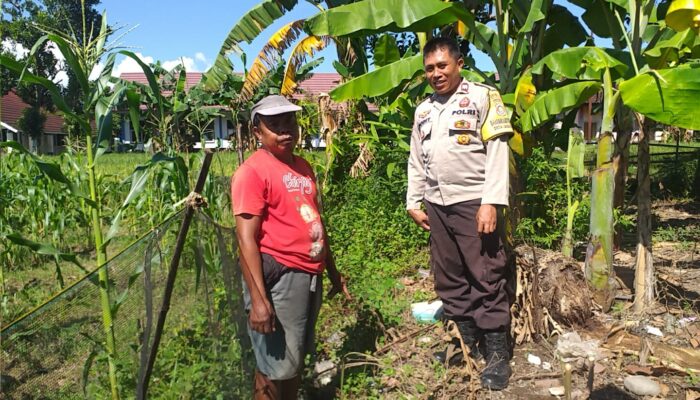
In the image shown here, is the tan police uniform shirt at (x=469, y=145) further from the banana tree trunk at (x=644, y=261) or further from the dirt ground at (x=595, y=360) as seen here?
the banana tree trunk at (x=644, y=261)

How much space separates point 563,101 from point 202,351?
333cm

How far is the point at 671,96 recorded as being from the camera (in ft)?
12.0

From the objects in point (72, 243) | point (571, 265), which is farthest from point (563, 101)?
point (72, 243)

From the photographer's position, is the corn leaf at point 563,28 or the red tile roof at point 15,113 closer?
the corn leaf at point 563,28

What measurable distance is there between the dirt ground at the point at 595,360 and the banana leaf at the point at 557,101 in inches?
62.6

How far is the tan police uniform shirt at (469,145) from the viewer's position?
311 cm

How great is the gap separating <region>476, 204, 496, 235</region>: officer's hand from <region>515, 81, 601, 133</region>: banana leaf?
1747mm

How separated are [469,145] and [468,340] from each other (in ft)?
4.03

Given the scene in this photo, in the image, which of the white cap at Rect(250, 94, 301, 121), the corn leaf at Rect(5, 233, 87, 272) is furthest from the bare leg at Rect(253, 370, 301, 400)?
the white cap at Rect(250, 94, 301, 121)

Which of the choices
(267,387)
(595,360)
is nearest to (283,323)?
(267,387)


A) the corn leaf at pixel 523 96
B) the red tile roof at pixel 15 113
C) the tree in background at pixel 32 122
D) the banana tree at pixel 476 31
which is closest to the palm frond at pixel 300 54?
the banana tree at pixel 476 31

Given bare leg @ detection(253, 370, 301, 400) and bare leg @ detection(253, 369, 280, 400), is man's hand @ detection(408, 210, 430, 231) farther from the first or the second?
bare leg @ detection(253, 369, 280, 400)

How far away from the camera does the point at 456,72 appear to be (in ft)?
10.4

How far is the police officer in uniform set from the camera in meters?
3.12
